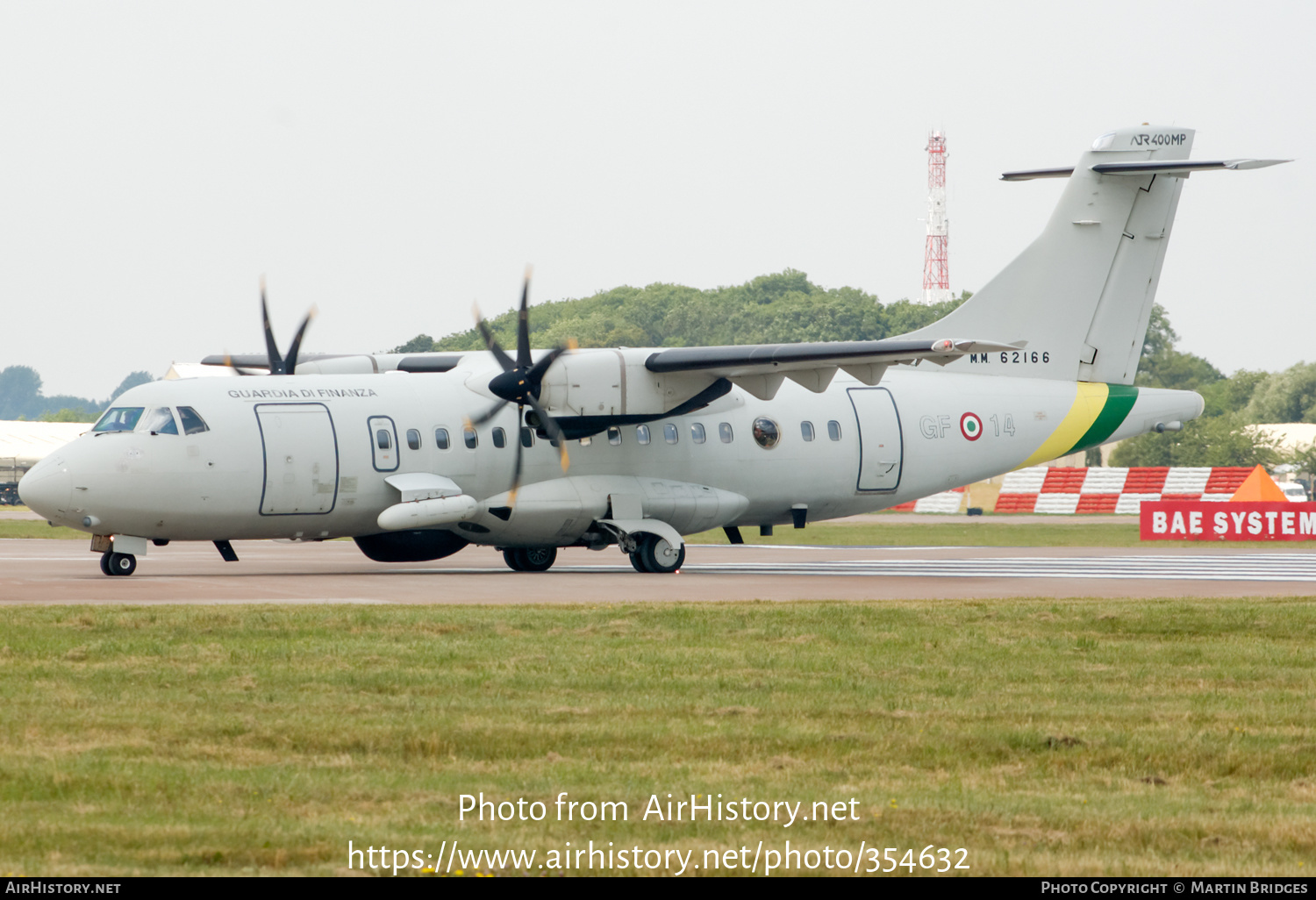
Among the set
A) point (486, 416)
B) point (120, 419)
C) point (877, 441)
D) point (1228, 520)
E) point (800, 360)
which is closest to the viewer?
point (120, 419)

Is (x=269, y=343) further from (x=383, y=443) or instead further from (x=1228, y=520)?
(x=1228, y=520)

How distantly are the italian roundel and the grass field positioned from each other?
11.9 m

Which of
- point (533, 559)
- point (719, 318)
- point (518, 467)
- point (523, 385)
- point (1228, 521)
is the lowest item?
point (1228, 521)

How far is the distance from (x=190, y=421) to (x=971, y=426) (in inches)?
562

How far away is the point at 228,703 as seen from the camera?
11.2 meters

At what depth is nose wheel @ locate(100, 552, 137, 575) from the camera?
77.3 ft

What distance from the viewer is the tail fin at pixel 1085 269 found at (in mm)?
29172

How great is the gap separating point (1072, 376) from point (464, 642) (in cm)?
1831

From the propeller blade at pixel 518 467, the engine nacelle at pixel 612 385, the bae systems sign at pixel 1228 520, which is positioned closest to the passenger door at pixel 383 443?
the propeller blade at pixel 518 467

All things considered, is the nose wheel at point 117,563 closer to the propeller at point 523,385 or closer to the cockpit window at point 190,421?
the cockpit window at point 190,421

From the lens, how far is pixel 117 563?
77.6 ft

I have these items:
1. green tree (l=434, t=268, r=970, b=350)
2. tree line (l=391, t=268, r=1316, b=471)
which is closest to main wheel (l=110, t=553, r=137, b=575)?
tree line (l=391, t=268, r=1316, b=471)

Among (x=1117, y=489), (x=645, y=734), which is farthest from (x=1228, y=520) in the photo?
(x=645, y=734)
